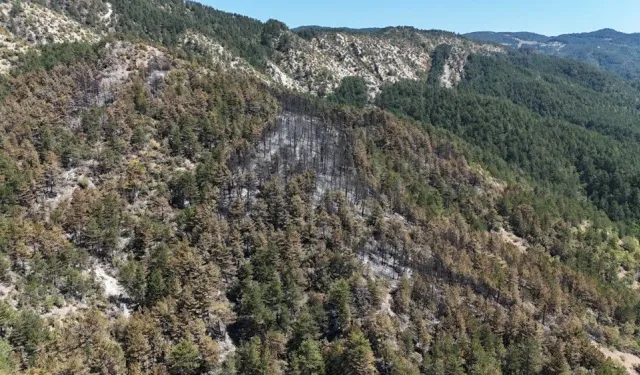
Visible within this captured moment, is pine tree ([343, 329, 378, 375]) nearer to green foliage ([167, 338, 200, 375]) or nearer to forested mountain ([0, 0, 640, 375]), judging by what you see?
forested mountain ([0, 0, 640, 375])

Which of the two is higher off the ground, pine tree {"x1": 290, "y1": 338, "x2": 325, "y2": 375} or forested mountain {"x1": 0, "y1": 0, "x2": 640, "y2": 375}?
forested mountain {"x1": 0, "y1": 0, "x2": 640, "y2": 375}

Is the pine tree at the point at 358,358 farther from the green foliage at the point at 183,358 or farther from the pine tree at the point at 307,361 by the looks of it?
the green foliage at the point at 183,358

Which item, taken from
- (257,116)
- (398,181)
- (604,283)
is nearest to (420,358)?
(398,181)

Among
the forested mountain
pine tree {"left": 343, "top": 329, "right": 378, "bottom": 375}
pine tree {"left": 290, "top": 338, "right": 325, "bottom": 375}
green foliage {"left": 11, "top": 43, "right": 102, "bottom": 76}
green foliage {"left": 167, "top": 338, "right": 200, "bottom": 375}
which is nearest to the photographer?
green foliage {"left": 167, "top": 338, "right": 200, "bottom": 375}

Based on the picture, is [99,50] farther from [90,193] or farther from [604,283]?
[604,283]

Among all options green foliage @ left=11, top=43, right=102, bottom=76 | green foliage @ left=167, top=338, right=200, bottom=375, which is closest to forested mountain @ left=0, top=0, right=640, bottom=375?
green foliage @ left=167, top=338, right=200, bottom=375

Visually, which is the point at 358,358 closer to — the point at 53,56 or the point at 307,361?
the point at 307,361

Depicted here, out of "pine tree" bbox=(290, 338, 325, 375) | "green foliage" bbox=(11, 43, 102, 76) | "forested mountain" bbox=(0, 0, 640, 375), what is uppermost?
"green foliage" bbox=(11, 43, 102, 76)

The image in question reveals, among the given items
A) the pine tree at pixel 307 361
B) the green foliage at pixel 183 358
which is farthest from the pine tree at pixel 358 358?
the green foliage at pixel 183 358

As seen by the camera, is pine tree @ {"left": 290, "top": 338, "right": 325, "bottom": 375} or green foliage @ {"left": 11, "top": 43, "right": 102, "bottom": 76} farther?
green foliage @ {"left": 11, "top": 43, "right": 102, "bottom": 76}
